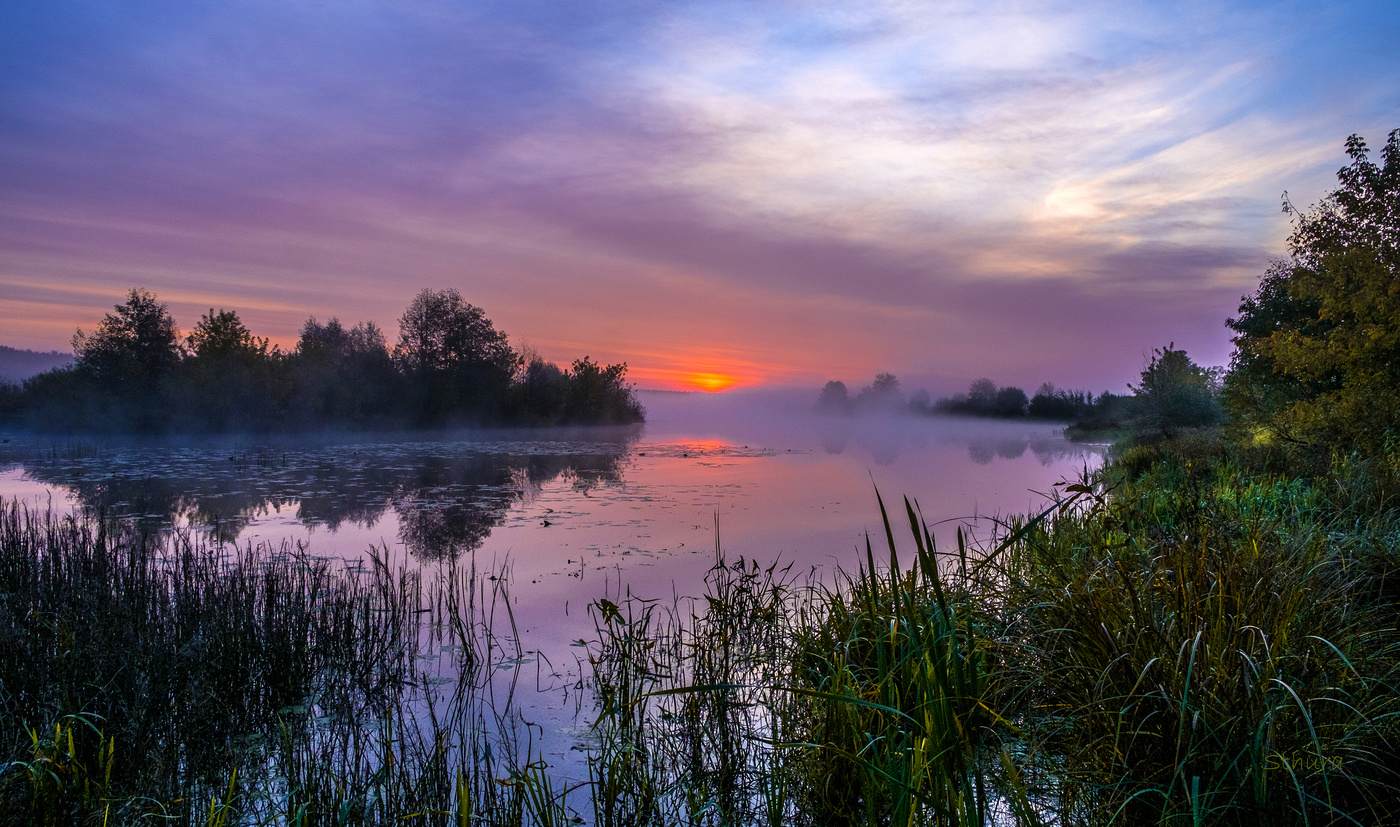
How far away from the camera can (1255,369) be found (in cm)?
2311

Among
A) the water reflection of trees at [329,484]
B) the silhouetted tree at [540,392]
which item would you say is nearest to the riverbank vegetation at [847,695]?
the water reflection of trees at [329,484]

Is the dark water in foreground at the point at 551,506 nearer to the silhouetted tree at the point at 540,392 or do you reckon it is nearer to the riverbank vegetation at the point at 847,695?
the riverbank vegetation at the point at 847,695

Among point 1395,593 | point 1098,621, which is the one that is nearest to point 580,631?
point 1098,621

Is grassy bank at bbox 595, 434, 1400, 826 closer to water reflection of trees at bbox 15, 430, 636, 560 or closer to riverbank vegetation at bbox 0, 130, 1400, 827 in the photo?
riverbank vegetation at bbox 0, 130, 1400, 827

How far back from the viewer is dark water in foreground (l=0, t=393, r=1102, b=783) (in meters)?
7.36

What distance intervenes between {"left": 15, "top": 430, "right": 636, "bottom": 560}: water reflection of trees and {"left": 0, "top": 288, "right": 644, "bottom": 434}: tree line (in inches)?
553

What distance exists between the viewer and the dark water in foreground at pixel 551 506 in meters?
7.36

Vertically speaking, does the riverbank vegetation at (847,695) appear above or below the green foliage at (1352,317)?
below

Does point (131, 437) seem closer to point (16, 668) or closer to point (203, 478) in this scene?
point (203, 478)

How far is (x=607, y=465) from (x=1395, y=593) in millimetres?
19576

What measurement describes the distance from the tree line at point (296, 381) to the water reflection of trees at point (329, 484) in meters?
14.1

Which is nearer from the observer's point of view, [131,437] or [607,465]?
[607,465]

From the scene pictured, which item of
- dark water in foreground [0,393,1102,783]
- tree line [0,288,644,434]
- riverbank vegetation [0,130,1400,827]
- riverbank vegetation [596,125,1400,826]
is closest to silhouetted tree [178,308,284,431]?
tree line [0,288,644,434]

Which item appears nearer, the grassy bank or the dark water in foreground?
the grassy bank
